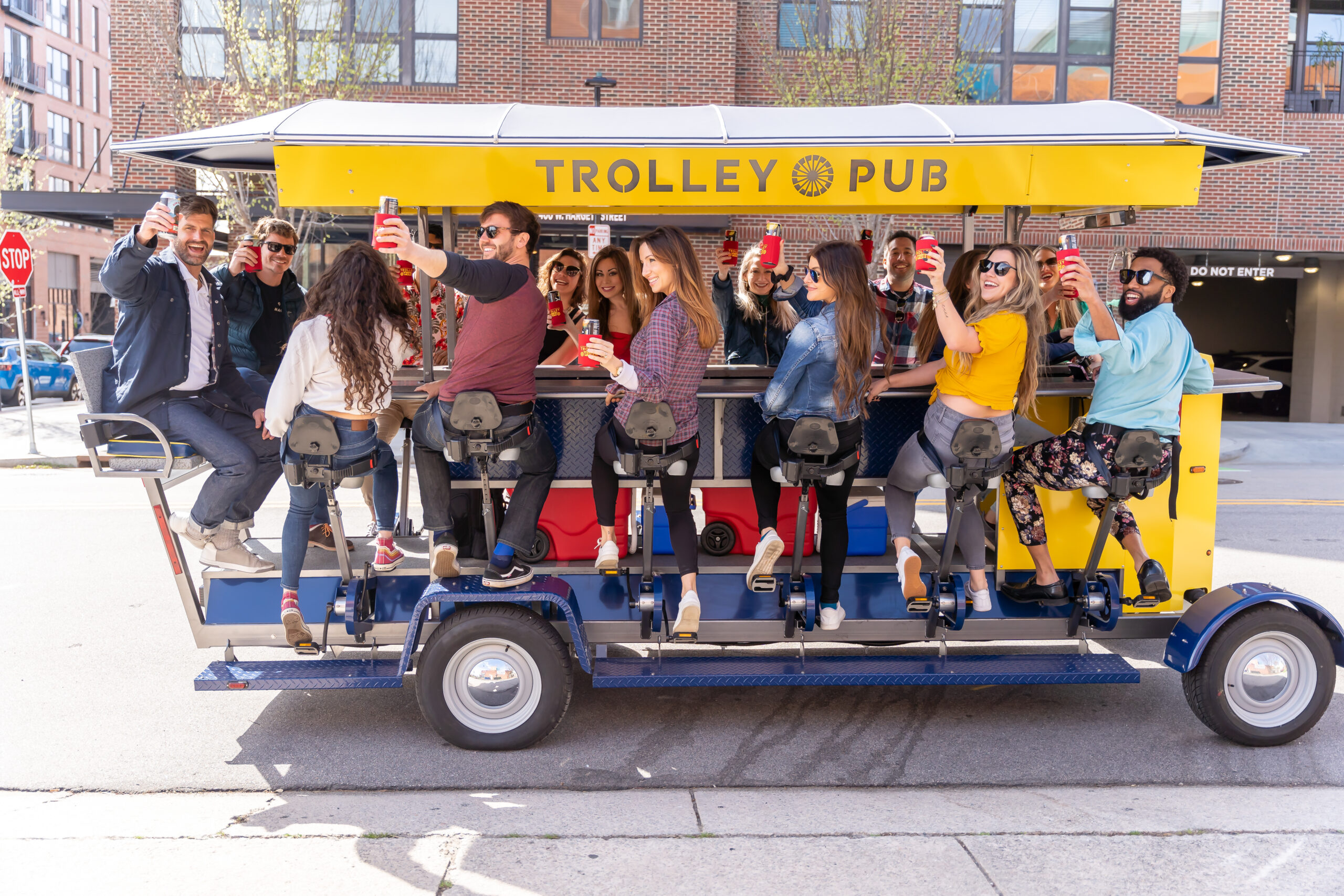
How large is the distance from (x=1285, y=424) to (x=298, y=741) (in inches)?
789

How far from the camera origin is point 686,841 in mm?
Result: 3693

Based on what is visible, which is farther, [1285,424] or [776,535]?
[1285,424]

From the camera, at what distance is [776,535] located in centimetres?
473

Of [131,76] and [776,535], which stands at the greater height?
[131,76]

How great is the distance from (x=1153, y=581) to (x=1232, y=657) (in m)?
0.43

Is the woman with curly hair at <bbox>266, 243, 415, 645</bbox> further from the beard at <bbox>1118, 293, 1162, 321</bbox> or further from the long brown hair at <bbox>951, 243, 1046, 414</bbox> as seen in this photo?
the beard at <bbox>1118, 293, 1162, 321</bbox>

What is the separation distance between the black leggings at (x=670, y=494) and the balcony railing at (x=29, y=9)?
53.4 metres

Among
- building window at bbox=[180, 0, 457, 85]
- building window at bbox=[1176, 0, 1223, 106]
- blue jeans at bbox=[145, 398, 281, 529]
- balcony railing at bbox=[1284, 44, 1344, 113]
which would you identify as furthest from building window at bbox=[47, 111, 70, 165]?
blue jeans at bbox=[145, 398, 281, 529]

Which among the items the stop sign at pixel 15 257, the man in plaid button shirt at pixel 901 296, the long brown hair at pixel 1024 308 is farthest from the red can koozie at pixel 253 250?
the stop sign at pixel 15 257

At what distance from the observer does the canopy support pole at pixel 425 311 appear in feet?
A: 16.0

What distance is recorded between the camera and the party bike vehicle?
446cm

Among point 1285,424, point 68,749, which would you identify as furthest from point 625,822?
point 1285,424

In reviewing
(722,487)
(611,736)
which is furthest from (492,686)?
(722,487)

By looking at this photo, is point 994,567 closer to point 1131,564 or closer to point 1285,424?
point 1131,564
